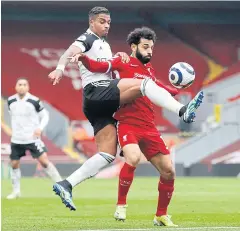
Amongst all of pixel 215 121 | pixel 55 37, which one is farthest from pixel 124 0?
pixel 215 121

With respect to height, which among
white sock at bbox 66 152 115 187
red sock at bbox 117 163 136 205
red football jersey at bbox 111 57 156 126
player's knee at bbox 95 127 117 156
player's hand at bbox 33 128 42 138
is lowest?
player's hand at bbox 33 128 42 138

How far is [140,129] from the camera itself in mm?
8625

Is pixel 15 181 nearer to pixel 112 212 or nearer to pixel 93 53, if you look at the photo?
pixel 112 212

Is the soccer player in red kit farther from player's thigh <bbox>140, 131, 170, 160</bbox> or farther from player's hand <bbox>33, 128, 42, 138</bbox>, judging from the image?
player's hand <bbox>33, 128, 42, 138</bbox>

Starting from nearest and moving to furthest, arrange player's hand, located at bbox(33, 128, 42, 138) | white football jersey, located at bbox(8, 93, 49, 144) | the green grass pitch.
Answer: the green grass pitch
player's hand, located at bbox(33, 128, 42, 138)
white football jersey, located at bbox(8, 93, 49, 144)

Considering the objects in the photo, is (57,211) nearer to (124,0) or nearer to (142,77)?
(142,77)

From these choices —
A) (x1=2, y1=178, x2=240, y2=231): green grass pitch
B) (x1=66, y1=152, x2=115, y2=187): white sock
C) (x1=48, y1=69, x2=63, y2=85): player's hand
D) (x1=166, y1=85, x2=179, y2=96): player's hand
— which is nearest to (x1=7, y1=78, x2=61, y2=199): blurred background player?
(x1=2, y1=178, x2=240, y2=231): green grass pitch

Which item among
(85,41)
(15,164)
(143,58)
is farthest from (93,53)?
(15,164)

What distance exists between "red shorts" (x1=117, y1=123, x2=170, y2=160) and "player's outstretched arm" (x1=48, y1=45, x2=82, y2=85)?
957 mm

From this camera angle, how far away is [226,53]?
3509cm

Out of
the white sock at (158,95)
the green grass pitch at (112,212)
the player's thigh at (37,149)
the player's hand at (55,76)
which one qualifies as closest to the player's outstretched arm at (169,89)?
the white sock at (158,95)

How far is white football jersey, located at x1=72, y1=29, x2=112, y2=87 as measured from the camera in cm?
845

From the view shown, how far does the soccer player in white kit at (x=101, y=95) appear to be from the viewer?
790 cm

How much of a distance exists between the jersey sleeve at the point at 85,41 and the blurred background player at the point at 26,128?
656cm
